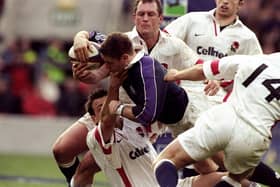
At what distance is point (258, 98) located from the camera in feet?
33.2

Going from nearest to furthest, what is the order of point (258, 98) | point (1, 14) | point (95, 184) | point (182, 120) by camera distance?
point (258, 98) → point (182, 120) → point (95, 184) → point (1, 14)

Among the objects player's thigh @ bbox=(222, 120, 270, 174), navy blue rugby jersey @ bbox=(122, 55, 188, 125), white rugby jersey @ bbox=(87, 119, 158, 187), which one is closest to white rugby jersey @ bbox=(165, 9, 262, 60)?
white rugby jersey @ bbox=(87, 119, 158, 187)

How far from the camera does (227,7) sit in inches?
487

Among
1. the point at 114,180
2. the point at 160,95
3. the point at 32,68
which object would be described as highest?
the point at 160,95

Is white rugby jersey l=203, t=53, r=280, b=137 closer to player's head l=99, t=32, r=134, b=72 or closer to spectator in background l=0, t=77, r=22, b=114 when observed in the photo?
player's head l=99, t=32, r=134, b=72

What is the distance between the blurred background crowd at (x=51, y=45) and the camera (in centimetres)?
2270

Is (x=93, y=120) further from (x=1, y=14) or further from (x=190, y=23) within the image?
(x=1, y=14)

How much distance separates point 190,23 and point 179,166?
2679mm

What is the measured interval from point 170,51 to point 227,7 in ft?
3.06

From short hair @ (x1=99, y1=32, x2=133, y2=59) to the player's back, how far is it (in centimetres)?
105

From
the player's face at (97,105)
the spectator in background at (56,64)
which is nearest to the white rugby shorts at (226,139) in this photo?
the player's face at (97,105)

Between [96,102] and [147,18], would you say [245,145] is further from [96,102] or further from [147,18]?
[147,18]

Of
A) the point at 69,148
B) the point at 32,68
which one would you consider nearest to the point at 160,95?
the point at 69,148

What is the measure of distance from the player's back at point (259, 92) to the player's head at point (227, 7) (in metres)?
2.16
